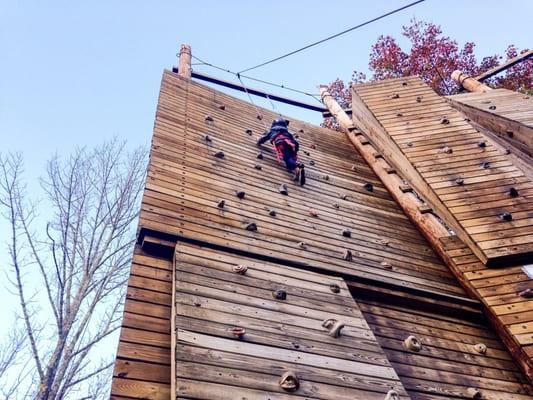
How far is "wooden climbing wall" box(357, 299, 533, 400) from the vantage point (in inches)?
137

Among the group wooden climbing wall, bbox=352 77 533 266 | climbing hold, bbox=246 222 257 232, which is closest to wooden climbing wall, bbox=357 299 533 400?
wooden climbing wall, bbox=352 77 533 266

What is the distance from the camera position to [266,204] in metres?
5.35

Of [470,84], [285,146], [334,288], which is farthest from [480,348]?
[470,84]

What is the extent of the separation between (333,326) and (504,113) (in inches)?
306

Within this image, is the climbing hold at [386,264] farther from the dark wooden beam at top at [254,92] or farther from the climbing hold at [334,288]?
the dark wooden beam at top at [254,92]

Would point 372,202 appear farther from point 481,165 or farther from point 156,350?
point 156,350

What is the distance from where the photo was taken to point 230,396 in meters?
2.45

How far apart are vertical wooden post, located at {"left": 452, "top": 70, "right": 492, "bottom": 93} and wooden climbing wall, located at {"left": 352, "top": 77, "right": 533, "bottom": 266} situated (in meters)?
4.55

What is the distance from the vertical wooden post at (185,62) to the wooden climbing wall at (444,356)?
6384 mm

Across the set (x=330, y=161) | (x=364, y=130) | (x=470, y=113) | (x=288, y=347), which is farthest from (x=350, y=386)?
(x=470, y=113)

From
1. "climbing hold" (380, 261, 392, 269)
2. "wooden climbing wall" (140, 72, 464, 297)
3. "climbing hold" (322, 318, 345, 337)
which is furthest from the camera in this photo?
"climbing hold" (380, 261, 392, 269)

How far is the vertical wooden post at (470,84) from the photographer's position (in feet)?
41.3

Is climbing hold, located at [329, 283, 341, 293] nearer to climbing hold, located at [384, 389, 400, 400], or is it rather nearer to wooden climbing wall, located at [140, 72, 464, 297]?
wooden climbing wall, located at [140, 72, 464, 297]

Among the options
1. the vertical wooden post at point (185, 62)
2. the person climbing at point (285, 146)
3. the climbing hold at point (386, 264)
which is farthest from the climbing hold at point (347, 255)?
the vertical wooden post at point (185, 62)
